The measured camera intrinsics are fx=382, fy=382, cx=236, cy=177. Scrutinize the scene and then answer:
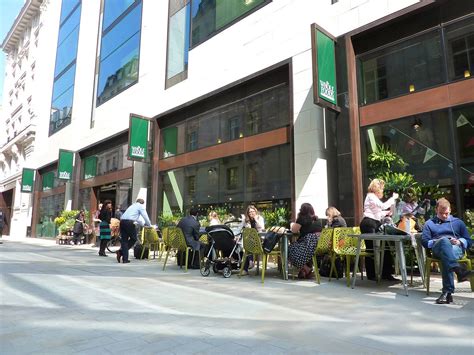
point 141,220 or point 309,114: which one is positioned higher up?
point 309,114

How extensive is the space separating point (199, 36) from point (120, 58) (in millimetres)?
6828

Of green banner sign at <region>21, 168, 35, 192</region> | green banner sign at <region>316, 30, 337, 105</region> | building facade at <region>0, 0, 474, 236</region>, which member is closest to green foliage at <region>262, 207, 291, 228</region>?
building facade at <region>0, 0, 474, 236</region>

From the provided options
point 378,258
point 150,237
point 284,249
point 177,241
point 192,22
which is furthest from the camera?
point 192,22

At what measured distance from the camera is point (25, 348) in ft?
10.1

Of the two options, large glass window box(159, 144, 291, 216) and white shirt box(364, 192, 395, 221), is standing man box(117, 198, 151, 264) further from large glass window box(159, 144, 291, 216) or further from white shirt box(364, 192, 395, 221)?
white shirt box(364, 192, 395, 221)

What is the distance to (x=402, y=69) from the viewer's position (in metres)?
8.88

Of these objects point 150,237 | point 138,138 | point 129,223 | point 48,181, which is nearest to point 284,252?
point 129,223

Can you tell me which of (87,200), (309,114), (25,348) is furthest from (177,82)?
(25,348)

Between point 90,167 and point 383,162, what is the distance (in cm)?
1750

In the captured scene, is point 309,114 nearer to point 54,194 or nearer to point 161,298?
point 161,298

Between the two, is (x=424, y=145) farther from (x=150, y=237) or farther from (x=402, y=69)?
(x=150, y=237)

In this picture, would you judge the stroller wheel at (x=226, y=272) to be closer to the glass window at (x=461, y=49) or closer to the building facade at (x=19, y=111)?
the glass window at (x=461, y=49)

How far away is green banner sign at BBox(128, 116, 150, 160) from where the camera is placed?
15.8 m

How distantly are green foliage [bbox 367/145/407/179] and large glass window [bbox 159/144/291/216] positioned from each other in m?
2.46
